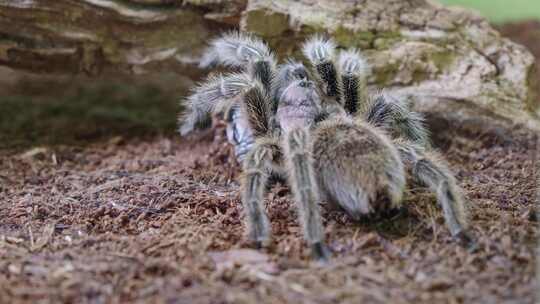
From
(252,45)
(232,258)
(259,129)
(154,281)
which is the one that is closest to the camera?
(154,281)

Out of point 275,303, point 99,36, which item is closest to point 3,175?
point 99,36

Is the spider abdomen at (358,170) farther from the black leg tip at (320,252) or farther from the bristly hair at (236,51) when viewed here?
the bristly hair at (236,51)

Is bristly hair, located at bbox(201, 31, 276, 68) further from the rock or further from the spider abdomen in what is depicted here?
the spider abdomen

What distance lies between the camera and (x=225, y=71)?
5.33 meters

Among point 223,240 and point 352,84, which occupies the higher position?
point 352,84

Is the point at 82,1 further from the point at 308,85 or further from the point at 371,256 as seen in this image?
the point at 371,256

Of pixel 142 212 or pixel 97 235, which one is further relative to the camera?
pixel 142 212

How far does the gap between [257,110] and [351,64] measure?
2.89ft

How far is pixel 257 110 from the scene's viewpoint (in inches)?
167

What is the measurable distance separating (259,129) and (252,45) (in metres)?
0.74

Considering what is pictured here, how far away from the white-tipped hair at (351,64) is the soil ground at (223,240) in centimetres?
107

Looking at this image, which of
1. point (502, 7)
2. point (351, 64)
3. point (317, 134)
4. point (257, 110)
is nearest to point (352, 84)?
point (351, 64)

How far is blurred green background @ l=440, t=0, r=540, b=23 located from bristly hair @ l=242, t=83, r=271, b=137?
262 cm

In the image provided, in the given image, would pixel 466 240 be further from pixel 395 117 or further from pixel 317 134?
pixel 395 117
